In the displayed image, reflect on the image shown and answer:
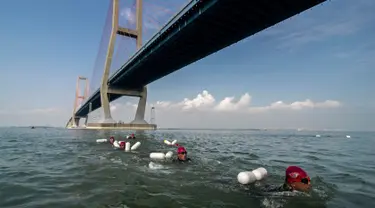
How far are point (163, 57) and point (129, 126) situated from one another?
2555cm

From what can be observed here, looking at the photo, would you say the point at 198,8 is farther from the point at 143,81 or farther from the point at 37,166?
the point at 143,81

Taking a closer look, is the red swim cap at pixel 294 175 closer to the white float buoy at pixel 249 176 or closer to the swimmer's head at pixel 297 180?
the swimmer's head at pixel 297 180

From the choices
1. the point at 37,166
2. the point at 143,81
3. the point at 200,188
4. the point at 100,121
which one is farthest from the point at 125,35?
the point at 200,188

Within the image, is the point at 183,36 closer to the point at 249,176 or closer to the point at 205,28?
the point at 205,28

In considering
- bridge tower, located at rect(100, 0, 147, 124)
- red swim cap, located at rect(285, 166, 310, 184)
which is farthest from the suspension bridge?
red swim cap, located at rect(285, 166, 310, 184)

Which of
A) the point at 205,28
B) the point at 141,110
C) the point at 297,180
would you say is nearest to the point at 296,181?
the point at 297,180

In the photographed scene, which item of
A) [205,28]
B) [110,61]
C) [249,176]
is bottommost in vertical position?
[249,176]

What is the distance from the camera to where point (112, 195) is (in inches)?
251

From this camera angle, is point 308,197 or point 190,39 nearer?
point 308,197

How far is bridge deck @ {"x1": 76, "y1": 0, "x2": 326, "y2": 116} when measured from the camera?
27203mm

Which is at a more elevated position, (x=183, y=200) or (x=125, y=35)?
(x=125, y=35)

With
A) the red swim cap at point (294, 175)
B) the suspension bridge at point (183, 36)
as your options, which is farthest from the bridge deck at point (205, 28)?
the red swim cap at point (294, 175)

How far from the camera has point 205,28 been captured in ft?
108

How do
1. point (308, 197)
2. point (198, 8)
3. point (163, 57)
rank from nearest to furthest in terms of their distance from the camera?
point (308, 197), point (198, 8), point (163, 57)
